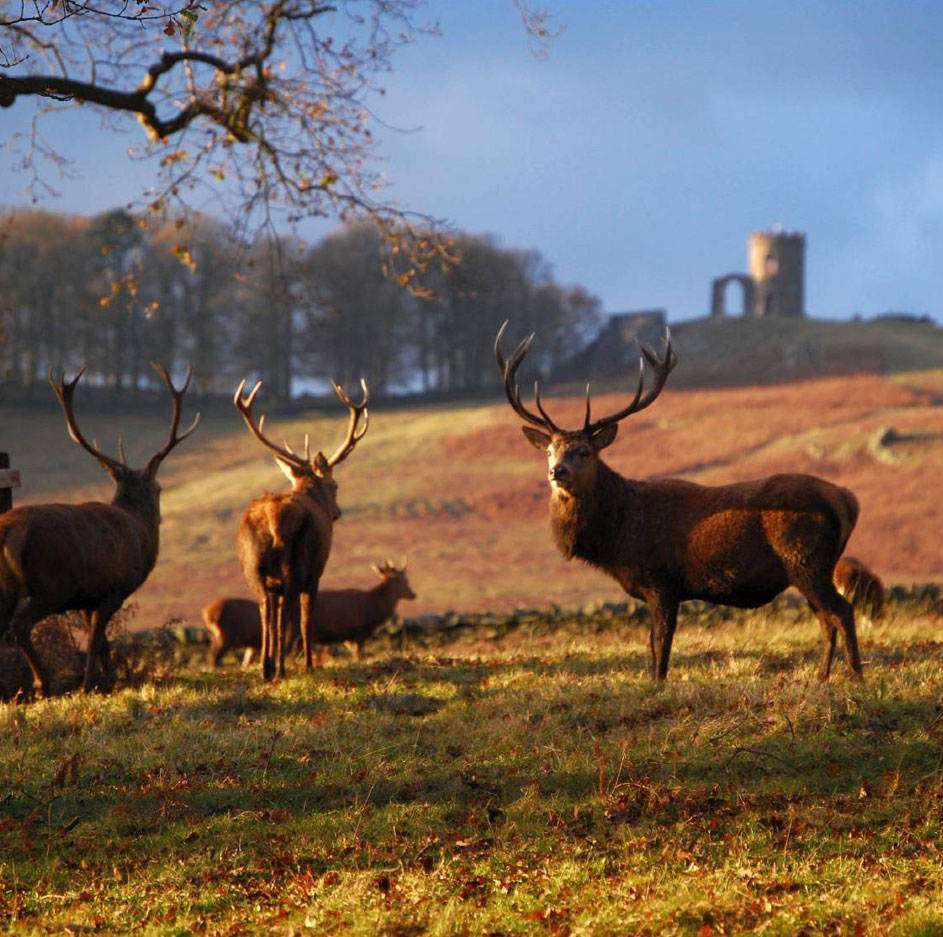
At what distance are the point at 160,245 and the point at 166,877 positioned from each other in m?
61.4

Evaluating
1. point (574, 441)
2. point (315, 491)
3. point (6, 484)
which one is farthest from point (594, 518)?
point (6, 484)

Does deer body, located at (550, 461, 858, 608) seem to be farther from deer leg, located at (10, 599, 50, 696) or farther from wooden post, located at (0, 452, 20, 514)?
wooden post, located at (0, 452, 20, 514)

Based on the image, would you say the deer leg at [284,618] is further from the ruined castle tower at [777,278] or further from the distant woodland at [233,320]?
the ruined castle tower at [777,278]

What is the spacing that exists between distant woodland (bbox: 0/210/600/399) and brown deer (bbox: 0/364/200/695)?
45.7 m

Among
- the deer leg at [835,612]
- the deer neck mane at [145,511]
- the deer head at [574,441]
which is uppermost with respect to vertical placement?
the deer head at [574,441]

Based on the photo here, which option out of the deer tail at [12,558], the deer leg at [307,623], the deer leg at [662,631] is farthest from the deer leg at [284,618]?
the deer leg at [662,631]

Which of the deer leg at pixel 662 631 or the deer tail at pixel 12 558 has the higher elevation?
the deer tail at pixel 12 558

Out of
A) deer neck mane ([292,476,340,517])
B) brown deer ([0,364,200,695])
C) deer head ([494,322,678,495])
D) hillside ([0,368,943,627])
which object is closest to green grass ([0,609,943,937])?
brown deer ([0,364,200,695])

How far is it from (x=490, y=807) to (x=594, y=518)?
358 centimetres

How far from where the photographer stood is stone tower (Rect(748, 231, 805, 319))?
91.4m

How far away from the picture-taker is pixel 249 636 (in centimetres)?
1784

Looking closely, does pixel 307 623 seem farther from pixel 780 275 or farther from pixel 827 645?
pixel 780 275

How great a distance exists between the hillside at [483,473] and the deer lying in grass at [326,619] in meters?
12.6

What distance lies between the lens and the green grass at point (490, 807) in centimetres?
664
